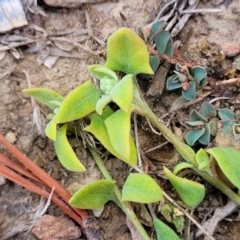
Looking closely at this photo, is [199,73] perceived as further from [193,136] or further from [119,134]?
A: [119,134]

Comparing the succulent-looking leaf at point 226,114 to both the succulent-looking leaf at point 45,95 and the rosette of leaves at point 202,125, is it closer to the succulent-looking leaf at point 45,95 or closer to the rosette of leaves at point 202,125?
the rosette of leaves at point 202,125

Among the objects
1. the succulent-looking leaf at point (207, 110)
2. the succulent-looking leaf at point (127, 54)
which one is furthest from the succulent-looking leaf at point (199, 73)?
the succulent-looking leaf at point (127, 54)

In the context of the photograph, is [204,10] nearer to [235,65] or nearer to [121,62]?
[235,65]

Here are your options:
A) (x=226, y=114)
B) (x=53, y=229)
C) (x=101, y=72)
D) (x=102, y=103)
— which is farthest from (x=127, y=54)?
(x=53, y=229)

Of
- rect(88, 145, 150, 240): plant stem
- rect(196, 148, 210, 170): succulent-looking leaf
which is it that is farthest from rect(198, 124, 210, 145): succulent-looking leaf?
rect(88, 145, 150, 240): plant stem

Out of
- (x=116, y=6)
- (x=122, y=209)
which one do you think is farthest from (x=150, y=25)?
(x=122, y=209)

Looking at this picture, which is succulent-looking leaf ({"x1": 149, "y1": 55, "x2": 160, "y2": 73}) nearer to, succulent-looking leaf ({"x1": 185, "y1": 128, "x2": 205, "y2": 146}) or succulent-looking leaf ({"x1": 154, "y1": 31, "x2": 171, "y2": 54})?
succulent-looking leaf ({"x1": 154, "y1": 31, "x2": 171, "y2": 54})
